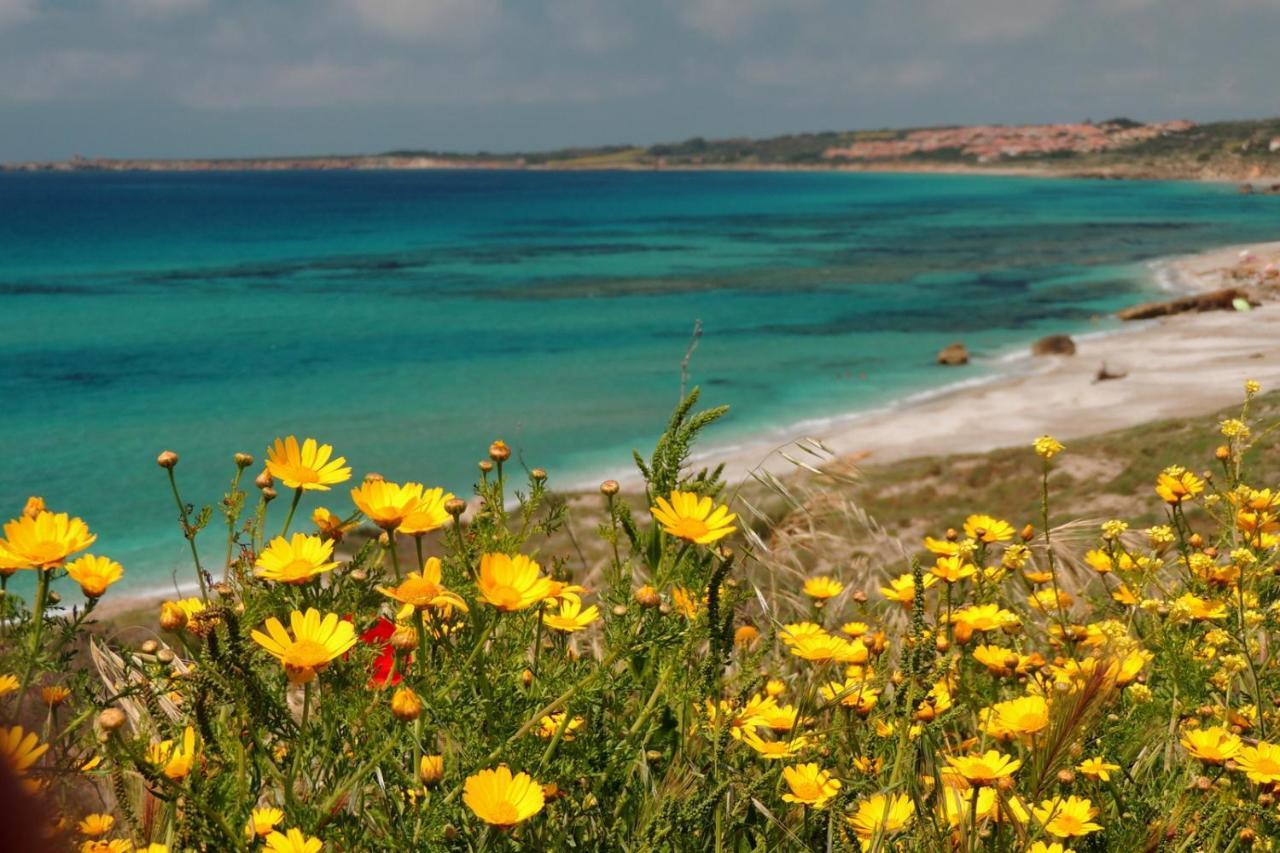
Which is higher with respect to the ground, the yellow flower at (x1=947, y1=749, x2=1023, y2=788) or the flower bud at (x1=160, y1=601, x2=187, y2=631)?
the flower bud at (x1=160, y1=601, x2=187, y2=631)

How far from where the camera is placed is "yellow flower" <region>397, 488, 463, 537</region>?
198 centimetres

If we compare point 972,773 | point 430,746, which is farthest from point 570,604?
Answer: point 972,773

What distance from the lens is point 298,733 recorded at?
1.84 m

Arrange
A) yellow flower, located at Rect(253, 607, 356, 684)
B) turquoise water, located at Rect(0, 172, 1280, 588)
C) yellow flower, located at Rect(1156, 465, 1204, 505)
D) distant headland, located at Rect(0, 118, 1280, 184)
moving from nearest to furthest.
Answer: yellow flower, located at Rect(253, 607, 356, 684) → yellow flower, located at Rect(1156, 465, 1204, 505) → turquoise water, located at Rect(0, 172, 1280, 588) → distant headland, located at Rect(0, 118, 1280, 184)

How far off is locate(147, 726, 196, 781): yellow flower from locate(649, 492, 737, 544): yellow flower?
89 centimetres

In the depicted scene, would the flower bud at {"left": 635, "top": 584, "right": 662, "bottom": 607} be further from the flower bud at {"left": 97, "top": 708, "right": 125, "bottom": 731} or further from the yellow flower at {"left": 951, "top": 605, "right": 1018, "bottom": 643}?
the yellow flower at {"left": 951, "top": 605, "right": 1018, "bottom": 643}

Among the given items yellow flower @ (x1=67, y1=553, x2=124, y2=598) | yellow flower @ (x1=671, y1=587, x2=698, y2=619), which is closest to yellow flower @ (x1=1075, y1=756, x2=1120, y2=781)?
yellow flower @ (x1=671, y1=587, x2=698, y2=619)

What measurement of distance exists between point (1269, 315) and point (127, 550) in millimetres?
29852

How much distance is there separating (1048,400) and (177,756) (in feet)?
72.4

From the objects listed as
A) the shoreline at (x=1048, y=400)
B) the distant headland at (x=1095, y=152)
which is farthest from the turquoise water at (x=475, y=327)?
the distant headland at (x=1095, y=152)

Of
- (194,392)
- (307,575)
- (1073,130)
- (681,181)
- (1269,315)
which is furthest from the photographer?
(1073,130)

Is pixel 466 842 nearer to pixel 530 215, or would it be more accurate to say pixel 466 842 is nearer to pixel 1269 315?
pixel 1269 315

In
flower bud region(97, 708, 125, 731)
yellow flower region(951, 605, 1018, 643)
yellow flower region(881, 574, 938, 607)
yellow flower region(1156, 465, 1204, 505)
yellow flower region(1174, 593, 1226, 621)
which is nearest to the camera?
flower bud region(97, 708, 125, 731)

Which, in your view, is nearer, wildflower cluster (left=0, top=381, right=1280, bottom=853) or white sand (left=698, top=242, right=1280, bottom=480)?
wildflower cluster (left=0, top=381, right=1280, bottom=853)
